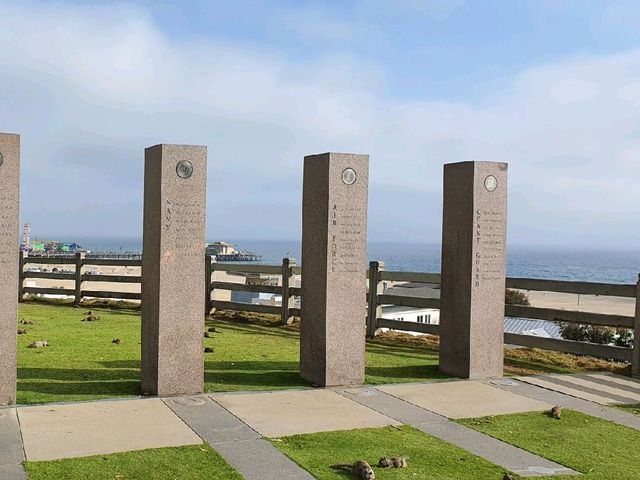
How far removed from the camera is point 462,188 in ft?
26.9

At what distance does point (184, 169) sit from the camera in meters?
6.59

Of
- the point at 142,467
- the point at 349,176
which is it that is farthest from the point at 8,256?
the point at 349,176

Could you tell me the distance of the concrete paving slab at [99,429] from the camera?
189 inches

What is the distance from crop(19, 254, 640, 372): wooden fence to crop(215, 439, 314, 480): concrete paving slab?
5.65 m

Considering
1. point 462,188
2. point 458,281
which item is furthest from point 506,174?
point 458,281

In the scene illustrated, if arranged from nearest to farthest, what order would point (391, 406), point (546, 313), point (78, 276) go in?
1. point (391, 406)
2. point (546, 313)
3. point (78, 276)

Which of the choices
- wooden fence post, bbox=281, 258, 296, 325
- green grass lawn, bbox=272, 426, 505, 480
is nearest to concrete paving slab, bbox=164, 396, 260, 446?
green grass lawn, bbox=272, 426, 505, 480

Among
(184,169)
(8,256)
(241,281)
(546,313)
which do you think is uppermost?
(184,169)

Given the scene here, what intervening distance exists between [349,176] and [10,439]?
421 centimetres

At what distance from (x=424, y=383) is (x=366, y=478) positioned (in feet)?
11.8

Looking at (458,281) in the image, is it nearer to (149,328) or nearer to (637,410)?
(637,410)

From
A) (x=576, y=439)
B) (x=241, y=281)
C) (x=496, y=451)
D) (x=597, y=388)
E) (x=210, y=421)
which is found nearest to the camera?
(x=496, y=451)

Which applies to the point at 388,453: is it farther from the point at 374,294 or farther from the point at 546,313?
the point at 374,294

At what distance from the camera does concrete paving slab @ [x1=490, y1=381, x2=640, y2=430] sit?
6332 mm
